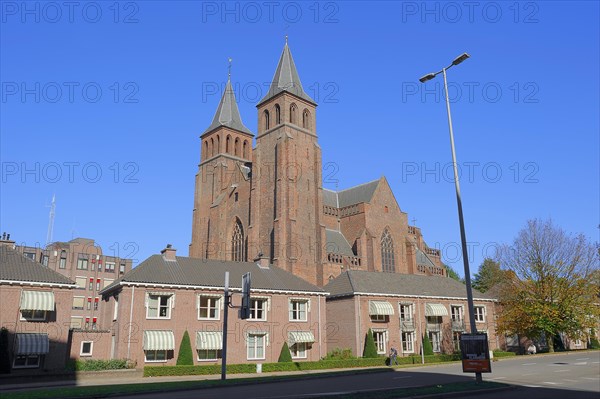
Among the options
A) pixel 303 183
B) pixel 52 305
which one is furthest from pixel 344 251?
pixel 52 305

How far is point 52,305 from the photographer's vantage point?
1266 inches

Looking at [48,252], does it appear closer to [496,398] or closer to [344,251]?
[344,251]

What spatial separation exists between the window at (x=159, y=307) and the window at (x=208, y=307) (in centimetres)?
250

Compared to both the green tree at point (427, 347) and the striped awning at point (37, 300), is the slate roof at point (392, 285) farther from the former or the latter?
the striped awning at point (37, 300)

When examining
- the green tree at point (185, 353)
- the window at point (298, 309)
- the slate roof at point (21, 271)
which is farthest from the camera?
the window at point (298, 309)

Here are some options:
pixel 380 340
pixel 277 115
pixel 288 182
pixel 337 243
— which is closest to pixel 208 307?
pixel 380 340

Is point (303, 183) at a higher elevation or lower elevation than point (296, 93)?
lower

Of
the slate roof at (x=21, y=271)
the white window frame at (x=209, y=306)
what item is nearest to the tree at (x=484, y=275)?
the white window frame at (x=209, y=306)

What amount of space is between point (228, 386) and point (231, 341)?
15.6 metres

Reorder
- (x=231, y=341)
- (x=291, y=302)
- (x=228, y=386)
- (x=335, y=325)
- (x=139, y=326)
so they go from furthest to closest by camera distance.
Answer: (x=335, y=325)
(x=291, y=302)
(x=231, y=341)
(x=139, y=326)
(x=228, y=386)

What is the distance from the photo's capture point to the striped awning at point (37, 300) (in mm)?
31291

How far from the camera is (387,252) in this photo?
65.9 m

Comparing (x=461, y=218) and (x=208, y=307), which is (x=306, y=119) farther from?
(x=461, y=218)

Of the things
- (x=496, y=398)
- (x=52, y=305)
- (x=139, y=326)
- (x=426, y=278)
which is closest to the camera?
(x=496, y=398)
